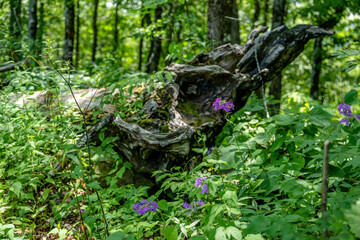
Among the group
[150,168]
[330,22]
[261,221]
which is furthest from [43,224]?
[330,22]

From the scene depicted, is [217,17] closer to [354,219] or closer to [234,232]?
[234,232]

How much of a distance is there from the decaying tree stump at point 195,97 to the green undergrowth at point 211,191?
430mm

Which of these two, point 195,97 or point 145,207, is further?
point 195,97

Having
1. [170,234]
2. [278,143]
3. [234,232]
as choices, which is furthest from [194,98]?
[234,232]

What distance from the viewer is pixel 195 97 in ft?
13.6

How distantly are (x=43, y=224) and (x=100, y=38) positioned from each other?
19457 mm

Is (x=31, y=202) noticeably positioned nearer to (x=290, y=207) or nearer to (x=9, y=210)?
(x=9, y=210)

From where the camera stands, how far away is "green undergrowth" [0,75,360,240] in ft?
5.67

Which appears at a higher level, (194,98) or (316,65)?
(316,65)

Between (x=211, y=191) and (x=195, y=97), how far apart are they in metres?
2.41

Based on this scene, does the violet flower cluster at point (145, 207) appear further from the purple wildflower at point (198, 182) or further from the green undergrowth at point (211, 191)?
the purple wildflower at point (198, 182)

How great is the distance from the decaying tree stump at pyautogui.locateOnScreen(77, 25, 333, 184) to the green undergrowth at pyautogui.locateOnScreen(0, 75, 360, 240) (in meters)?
0.43

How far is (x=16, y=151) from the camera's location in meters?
3.08

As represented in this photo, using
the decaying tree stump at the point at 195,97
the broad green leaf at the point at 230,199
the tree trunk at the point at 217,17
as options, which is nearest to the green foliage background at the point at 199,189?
the broad green leaf at the point at 230,199
